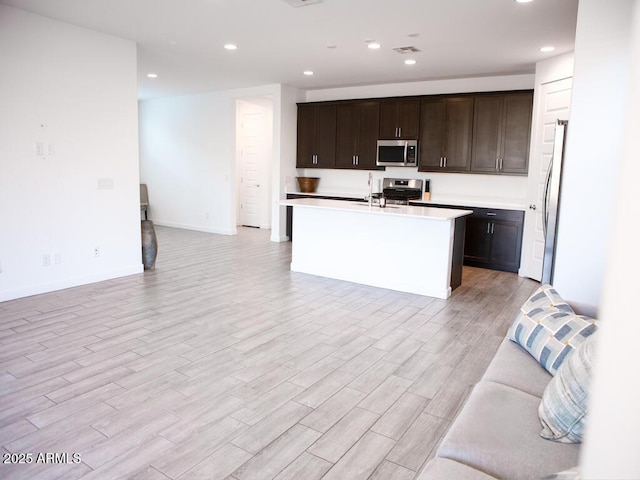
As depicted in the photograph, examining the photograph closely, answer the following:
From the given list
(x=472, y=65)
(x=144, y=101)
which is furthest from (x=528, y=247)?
(x=144, y=101)

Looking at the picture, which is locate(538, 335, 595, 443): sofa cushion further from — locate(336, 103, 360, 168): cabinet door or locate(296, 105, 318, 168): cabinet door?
locate(296, 105, 318, 168): cabinet door

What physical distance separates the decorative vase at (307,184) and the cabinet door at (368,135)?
96 cm

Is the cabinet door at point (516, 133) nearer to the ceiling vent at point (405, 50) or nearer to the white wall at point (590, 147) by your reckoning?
the ceiling vent at point (405, 50)

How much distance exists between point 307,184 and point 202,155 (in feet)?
7.67

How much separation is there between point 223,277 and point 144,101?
6263mm

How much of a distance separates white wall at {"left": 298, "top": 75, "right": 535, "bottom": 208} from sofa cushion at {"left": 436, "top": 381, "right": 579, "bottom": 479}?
4910mm

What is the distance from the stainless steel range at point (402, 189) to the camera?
24.1ft

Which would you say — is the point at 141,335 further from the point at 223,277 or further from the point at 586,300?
the point at 586,300

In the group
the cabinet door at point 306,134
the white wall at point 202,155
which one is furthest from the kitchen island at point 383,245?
the cabinet door at point 306,134

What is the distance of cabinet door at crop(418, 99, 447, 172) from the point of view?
6867 millimetres

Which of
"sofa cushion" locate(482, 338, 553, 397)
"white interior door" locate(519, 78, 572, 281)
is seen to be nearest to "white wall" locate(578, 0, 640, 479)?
"sofa cushion" locate(482, 338, 553, 397)

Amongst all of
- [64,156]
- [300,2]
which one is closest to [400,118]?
[300,2]

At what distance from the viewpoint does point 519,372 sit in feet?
6.93

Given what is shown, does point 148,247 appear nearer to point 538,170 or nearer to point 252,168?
point 252,168
